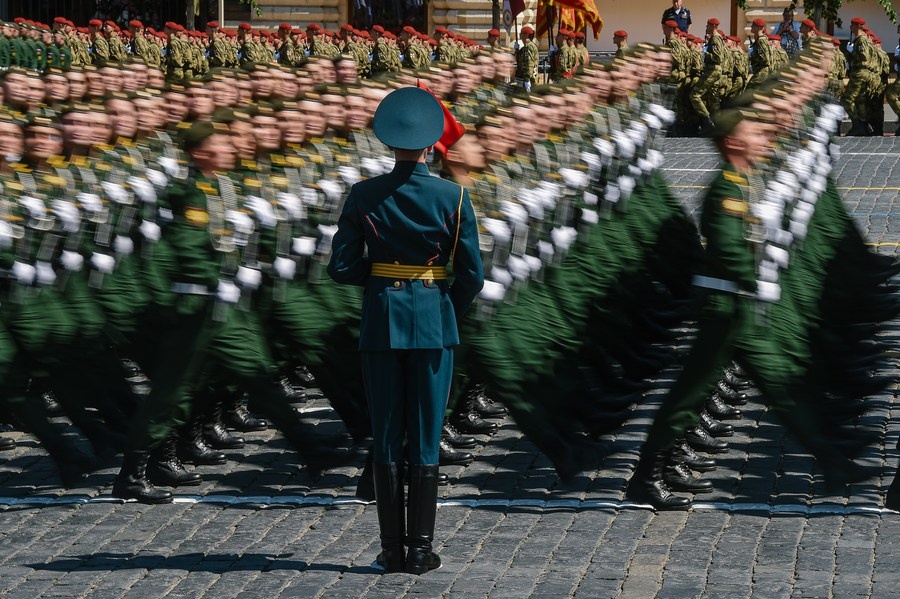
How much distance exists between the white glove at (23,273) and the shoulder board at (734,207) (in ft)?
9.26

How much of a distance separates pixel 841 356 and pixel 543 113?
176cm

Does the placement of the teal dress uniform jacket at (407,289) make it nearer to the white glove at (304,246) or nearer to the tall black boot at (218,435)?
the white glove at (304,246)

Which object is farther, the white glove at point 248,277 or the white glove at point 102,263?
the white glove at point 102,263

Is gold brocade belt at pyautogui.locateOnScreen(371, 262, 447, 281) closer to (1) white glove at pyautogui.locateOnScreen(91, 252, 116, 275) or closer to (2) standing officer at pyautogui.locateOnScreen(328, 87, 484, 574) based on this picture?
(2) standing officer at pyautogui.locateOnScreen(328, 87, 484, 574)

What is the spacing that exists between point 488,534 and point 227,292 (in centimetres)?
139

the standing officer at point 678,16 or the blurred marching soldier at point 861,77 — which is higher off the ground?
the standing officer at point 678,16

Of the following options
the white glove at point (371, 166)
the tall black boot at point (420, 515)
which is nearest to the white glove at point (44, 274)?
the white glove at point (371, 166)

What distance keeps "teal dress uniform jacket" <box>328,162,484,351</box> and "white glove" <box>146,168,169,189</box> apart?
6.49ft

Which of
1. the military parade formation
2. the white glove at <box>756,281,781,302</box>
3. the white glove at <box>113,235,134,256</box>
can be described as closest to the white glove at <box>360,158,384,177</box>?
the military parade formation

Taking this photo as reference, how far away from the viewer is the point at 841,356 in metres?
7.14

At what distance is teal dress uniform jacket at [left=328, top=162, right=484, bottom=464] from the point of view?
546 cm

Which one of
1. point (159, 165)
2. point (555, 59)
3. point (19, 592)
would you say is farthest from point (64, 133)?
point (555, 59)

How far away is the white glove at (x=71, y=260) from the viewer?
268 inches

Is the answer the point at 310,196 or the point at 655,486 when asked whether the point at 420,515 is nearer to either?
the point at 655,486
